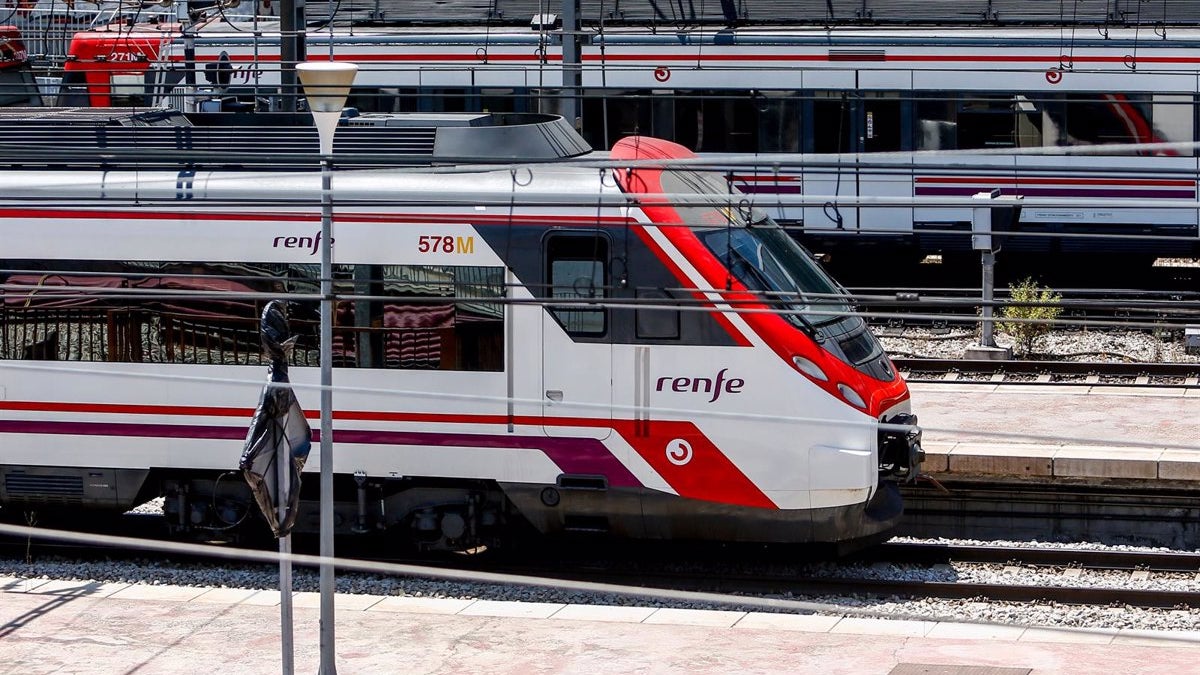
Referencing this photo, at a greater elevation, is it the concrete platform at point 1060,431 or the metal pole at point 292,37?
the metal pole at point 292,37

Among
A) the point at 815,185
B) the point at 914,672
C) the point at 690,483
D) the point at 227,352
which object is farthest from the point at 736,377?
the point at 815,185

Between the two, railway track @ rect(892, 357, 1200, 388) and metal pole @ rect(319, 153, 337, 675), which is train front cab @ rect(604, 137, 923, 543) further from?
railway track @ rect(892, 357, 1200, 388)

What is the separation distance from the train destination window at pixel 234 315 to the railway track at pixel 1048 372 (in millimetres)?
6741

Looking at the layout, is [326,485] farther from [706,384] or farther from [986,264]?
[986,264]

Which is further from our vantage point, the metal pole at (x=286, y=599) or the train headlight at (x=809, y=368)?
the train headlight at (x=809, y=368)

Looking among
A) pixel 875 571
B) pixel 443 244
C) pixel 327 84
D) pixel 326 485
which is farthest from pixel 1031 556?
pixel 327 84

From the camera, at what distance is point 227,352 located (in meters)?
10.7

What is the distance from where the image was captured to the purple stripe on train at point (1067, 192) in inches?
786

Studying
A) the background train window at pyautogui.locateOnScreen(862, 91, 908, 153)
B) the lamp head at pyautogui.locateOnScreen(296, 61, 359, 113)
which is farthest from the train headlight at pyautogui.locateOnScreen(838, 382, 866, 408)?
the background train window at pyautogui.locateOnScreen(862, 91, 908, 153)

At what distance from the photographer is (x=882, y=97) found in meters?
21.0

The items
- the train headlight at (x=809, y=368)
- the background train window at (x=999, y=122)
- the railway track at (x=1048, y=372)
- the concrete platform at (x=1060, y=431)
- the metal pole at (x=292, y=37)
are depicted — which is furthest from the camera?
the background train window at (x=999, y=122)

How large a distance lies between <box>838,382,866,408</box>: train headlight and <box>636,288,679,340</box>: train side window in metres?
1.10

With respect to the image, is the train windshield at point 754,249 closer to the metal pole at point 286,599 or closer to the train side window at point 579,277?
the train side window at point 579,277

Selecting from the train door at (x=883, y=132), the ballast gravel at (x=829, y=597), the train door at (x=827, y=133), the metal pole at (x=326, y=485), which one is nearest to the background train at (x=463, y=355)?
the ballast gravel at (x=829, y=597)
